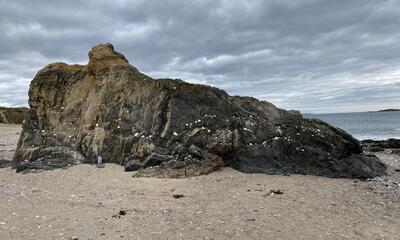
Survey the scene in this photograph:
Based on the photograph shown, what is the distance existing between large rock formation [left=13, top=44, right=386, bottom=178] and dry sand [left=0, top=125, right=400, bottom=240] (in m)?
0.86

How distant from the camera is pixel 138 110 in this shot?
15891 mm

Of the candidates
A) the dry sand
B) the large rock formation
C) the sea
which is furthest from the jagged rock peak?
the sea

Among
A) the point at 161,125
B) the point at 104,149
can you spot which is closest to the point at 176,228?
the point at 161,125

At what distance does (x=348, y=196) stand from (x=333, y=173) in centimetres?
268

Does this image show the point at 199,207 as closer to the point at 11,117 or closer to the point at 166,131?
the point at 166,131

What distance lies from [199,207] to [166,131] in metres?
5.13

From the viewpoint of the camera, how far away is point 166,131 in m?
14.8

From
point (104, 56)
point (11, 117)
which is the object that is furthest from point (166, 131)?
point (11, 117)

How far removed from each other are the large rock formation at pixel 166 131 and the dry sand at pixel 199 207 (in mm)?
858

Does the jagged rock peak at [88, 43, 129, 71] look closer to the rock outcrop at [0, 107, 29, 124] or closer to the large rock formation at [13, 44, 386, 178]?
the large rock formation at [13, 44, 386, 178]

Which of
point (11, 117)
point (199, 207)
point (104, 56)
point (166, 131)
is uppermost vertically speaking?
point (104, 56)

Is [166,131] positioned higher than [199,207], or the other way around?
[166,131]

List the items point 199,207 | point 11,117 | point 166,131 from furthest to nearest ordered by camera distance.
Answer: point 11,117, point 166,131, point 199,207

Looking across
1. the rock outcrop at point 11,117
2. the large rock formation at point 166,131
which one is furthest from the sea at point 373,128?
the rock outcrop at point 11,117
